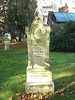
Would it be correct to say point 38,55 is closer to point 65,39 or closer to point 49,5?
point 65,39

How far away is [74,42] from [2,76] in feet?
35.4

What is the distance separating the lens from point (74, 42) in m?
14.0

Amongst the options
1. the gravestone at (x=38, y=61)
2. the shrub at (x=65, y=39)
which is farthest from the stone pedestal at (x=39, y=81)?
the shrub at (x=65, y=39)

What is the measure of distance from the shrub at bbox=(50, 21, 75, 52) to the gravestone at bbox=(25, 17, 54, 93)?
413 inches

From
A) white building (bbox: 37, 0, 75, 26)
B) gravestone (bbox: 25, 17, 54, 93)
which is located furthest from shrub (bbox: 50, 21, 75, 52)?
white building (bbox: 37, 0, 75, 26)

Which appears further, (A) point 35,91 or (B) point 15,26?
(B) point 15,26

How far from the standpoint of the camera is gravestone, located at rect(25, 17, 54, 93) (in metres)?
4.27

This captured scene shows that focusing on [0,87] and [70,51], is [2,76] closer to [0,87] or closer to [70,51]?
[0,87]

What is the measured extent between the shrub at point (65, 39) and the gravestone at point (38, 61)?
10484 millimetres

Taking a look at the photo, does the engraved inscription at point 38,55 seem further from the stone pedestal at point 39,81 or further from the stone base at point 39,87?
the stone base at point 39,87

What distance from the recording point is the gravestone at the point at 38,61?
427cm

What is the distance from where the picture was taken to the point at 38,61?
4.44 meters

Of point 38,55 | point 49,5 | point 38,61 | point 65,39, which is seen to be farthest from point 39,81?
point 49,5

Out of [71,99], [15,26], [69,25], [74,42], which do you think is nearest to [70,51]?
[74,42]
